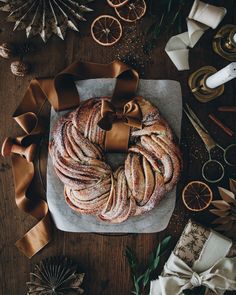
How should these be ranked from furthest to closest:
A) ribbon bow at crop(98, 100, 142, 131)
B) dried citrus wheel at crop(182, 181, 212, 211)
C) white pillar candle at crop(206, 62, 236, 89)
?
dried citrus wheel at crop(182, 181, 212, 211) < ribbon bow at crop(98, 100, 142, 131) < white pillar candle at crop(206, 62, 236, 89)

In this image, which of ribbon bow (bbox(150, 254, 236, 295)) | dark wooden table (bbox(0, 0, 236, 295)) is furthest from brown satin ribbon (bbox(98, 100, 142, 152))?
ribbon bow (bbox(150, 254, 236, 295))

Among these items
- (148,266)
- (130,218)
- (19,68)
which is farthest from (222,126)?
(19,68)

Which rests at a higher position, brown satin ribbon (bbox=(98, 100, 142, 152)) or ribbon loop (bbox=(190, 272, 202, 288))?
brown satin ribbon (bbox=(98, 100, 142, 152))

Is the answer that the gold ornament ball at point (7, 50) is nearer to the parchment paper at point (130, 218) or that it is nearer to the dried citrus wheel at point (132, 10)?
the parchment paper at point (130, 218)

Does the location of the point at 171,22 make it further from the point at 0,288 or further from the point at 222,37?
the point at 0,288

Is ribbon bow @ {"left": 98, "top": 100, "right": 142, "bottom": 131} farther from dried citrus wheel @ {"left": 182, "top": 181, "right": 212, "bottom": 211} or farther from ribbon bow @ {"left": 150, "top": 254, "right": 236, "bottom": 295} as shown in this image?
ribbon bow @ {"left": 150, "top": 254, "right": 236, "bottom": 295}

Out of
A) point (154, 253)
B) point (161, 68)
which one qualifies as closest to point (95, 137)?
point (161, 68)

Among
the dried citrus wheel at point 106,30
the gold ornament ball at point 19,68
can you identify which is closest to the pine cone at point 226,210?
the dried citrus wheel at point 106,30
